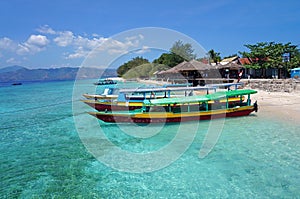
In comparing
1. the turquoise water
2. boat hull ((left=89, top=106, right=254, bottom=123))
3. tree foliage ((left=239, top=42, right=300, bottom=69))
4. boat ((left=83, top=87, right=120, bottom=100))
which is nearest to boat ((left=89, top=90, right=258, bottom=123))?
boat hull ((left=89, top=106, right=254, bottom=123))

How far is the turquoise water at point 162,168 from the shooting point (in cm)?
475

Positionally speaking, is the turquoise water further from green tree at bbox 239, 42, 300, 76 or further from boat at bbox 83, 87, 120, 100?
green tree at bbox 239, 42, 300, 76

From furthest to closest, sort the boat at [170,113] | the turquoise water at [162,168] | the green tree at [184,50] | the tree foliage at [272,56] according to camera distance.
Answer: the green tree at [184,50]
the tree foliage at [272,56]
the boat at [170,113]
the turquoise water at [162,168]

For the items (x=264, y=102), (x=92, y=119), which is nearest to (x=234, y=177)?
(x=92, y=119)

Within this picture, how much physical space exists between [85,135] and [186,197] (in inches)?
241

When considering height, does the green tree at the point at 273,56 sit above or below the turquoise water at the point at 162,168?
above

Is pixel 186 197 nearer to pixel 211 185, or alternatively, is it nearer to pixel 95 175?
pixel 211 185

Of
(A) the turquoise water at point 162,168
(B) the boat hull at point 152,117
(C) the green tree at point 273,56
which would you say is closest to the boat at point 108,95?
(B) the boat hull at point 152,117

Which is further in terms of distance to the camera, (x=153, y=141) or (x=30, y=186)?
(x=153, y=141)

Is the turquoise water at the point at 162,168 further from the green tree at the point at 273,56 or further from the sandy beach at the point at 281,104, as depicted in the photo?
the green tree at the point at 273,56

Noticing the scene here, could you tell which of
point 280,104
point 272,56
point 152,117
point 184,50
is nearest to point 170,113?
point 152,117

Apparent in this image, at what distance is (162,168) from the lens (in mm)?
5852

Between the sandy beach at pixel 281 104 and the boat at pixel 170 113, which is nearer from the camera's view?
the boat at pixel 170 113

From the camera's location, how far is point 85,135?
30.4 ft
